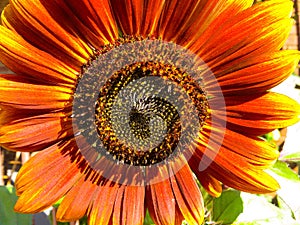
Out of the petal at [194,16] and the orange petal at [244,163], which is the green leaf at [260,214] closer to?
the orange petal at [244,163]

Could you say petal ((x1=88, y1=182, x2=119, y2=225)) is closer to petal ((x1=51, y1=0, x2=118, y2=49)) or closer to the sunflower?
the sunflower

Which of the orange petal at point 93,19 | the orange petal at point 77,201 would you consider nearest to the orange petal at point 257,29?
the orange petal at point 93,19

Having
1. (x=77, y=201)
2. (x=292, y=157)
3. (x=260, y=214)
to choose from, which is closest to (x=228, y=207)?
(x=260, y=214)

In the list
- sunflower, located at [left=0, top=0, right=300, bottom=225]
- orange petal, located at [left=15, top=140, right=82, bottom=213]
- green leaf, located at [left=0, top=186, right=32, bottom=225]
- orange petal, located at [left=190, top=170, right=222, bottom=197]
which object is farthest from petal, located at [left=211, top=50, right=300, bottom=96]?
green leaf, located at [left=0, top=186, right=32, bottom=225]

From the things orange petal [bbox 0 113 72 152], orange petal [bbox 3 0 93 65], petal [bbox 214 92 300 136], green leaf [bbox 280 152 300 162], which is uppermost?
orange petal [bbox 3 0 93 65]

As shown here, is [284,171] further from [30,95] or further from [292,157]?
[30,95]

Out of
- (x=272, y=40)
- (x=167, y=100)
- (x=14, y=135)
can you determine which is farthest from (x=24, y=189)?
(x=272, y=40)
